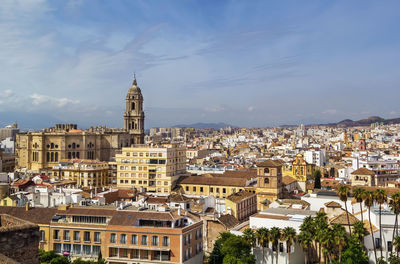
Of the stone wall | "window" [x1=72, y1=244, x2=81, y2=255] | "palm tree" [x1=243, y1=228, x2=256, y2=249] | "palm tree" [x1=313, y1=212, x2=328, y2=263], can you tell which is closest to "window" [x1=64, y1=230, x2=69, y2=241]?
"window" [x1=72, y1=244, x2=81, y2=255]

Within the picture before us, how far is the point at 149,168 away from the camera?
74312 mm

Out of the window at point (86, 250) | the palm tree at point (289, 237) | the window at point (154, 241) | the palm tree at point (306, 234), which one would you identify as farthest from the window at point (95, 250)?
the palm tree at point (306, 234)

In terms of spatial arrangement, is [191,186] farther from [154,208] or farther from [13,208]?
[13,208]

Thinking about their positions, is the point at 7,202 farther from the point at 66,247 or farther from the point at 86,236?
the point at 86,236

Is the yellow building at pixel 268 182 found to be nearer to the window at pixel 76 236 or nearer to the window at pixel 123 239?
the window at pixel 123 239

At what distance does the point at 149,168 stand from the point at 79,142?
112ft

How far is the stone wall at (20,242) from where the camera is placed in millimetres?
13359

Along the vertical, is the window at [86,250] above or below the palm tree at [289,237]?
below

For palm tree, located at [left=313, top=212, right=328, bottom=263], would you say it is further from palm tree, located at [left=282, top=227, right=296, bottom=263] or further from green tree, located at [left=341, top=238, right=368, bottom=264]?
green tree, located at [left=341, top=238, right=368, bottom=264]

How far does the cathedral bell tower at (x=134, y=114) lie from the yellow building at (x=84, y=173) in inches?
1057

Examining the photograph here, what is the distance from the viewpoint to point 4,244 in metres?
13.4

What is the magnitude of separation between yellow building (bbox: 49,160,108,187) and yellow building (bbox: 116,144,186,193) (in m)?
8.09

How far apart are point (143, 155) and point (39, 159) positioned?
35.5 m

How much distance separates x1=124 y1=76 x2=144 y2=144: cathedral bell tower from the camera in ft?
364
